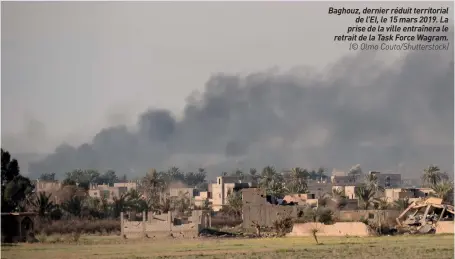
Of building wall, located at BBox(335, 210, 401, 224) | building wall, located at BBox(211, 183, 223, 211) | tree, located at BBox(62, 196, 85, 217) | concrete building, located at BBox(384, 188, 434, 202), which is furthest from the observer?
building wall, located at BBox(211, 183, 223, 211)

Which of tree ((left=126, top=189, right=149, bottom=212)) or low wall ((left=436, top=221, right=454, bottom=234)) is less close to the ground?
tree ((left=126, top=189, right=149, bottom=212))

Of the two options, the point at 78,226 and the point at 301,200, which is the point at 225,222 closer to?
the point at 78,226

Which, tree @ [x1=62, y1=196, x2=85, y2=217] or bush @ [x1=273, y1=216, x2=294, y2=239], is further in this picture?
tree @ [x1=62, y1=196, x2=85, y2=217]

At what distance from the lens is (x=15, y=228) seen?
6312 cm

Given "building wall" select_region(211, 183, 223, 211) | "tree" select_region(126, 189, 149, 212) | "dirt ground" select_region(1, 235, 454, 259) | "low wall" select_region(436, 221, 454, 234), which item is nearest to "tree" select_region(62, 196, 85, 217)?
"tree" select_region(126, 189, 149, 212)

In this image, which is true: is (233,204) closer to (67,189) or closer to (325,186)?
(67,189)

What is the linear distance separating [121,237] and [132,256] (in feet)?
84.8

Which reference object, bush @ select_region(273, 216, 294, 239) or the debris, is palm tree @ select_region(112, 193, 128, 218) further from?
bush @ select_region(273, 216, 294, 239)

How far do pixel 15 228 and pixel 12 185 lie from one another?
1769 cm

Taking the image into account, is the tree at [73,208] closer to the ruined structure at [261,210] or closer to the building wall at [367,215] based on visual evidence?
the ruined structure at [261,210]

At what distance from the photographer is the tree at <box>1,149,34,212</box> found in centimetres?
7812

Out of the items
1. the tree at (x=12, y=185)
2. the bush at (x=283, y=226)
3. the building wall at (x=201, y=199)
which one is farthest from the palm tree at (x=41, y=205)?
the building wall at (x=201, y=199)

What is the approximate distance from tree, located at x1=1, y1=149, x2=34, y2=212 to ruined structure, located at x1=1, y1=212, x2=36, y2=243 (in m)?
12.2

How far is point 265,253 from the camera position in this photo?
43906mm
